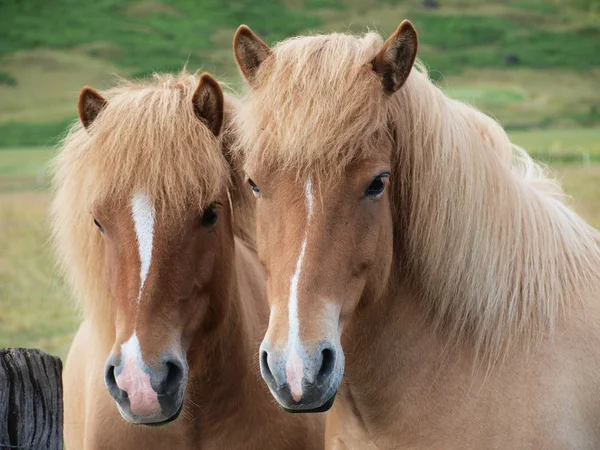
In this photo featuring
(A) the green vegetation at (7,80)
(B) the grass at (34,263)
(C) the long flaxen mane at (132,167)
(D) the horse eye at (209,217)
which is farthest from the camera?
(A) the green vegetation at (7,80)

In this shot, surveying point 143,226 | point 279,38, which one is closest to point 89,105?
point 143,226

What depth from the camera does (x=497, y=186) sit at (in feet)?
11.3

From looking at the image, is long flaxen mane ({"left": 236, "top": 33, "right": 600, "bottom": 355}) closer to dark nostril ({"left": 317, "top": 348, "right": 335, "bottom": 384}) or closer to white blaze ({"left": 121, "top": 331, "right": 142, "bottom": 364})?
dark nostril ({"left": 317, "top": 348, "right": 335, "bottom": 384})

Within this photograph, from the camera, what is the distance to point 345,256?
3.04 meters

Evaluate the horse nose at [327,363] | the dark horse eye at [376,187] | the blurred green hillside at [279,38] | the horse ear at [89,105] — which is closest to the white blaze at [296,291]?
the horse nose at [327,363]

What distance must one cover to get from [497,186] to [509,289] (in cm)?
46

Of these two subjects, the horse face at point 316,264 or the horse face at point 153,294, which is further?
the horse face at point 153,294

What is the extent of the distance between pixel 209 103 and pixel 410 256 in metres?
1.27

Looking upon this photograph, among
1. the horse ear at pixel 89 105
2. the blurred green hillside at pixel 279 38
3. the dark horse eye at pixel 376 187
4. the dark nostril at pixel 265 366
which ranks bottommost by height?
the blurred green hillside at pixel 279 38

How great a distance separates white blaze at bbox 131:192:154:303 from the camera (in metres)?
3.41

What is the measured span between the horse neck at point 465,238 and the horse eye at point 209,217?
89 cm

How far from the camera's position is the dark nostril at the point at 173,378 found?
10.9ft

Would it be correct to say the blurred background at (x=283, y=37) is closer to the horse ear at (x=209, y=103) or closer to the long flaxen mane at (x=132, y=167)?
the long flaxen mane at (x=132, y=167)

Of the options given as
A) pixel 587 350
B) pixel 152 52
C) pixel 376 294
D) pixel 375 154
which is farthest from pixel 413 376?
pixel 152 52
